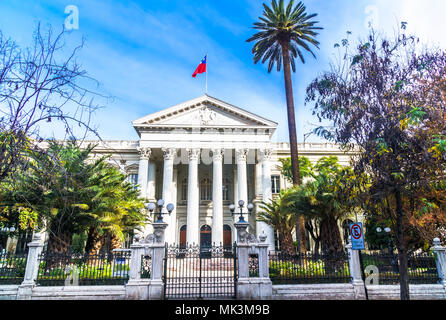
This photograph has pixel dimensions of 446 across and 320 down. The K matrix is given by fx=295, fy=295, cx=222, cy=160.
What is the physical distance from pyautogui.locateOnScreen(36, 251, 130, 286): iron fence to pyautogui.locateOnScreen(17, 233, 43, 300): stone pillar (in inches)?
7.0

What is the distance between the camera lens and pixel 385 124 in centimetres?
819

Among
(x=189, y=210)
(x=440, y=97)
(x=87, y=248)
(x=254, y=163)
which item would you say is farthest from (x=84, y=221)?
(x=254, y=163)

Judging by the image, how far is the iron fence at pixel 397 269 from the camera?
10516 mm

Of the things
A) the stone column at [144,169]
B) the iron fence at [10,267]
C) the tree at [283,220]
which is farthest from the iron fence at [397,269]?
the stone column at [144,169]

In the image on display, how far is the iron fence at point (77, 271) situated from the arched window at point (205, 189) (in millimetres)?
19837

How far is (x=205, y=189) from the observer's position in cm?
3091

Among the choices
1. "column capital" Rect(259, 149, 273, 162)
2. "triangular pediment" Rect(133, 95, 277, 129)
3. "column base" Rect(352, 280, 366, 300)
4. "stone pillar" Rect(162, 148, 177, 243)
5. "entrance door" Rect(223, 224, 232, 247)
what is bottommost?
"column base" Rect(352, 280, 366, 300)

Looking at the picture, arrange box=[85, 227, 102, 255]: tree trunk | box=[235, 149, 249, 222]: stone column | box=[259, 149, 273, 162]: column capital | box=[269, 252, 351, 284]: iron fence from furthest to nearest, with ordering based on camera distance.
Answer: box=[259, 149, 273, 162]: column capital < box=[235, 149, 249, 222]: stone column < box=[85, 227, 102, 255]: tree trunk < box=[269, 252, 351, 284]: iron fence

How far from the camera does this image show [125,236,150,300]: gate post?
959 cm

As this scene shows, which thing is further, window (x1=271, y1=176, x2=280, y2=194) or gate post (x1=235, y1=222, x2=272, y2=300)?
window (x1=271, y1=176, x2=280, y2=194)

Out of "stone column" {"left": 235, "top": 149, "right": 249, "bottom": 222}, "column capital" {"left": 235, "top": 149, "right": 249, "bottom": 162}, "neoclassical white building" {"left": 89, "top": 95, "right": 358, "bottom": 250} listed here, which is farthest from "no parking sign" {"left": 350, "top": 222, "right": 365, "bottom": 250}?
"column capital" {"left": 235, "top": 149, "right": 249, "bottom": 162}

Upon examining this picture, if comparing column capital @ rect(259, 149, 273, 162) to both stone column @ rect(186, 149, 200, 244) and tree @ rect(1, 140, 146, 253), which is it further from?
tree @ rect(1, 140, 146, 253)
